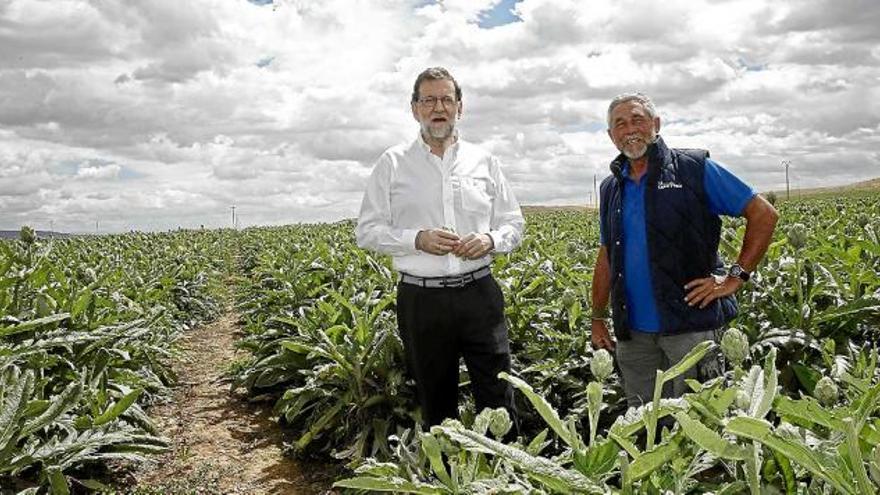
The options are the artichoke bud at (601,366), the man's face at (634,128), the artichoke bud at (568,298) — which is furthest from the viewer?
the artichoke bud at (568,298)

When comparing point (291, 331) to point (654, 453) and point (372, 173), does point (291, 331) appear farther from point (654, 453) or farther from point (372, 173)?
point (654, 453)

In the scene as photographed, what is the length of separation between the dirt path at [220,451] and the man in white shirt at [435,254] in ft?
4.08

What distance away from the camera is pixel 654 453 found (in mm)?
1425

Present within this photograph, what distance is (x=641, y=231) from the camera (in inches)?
131

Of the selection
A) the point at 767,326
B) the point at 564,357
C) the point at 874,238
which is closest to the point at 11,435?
the point at 564,357

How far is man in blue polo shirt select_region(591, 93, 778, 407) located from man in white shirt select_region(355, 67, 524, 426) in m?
0.68

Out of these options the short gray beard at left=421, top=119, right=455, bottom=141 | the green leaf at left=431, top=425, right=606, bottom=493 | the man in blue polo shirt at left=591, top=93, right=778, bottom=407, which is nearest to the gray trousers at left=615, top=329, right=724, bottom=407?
the man in blue polo shirt at left=591, top=93, right=778, bottom=407

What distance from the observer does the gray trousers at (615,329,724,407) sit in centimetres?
318

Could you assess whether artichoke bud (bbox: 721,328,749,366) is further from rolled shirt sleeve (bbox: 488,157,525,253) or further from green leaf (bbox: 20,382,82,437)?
green leaf (bbox: 20,382,82,437)

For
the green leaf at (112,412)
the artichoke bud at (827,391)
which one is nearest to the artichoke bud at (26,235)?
the green leaf at (112,412)

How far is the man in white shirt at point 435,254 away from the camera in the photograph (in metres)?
3.66

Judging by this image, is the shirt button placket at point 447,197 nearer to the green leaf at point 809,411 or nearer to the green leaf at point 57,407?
the green leaf at point 57,407

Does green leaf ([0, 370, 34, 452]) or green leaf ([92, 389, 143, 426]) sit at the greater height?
green leaf ([0, 370, 34, 452])

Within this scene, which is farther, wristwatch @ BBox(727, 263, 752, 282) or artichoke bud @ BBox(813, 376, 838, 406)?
wristwatch @ BBox(727, 263, 752, 282)
